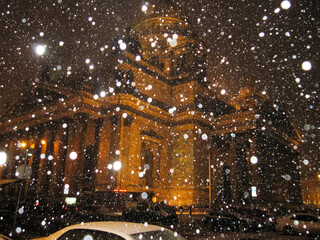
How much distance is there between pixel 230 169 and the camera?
3158 centimetres

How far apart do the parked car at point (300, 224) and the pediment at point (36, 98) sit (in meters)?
22.8

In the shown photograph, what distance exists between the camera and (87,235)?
4.25m

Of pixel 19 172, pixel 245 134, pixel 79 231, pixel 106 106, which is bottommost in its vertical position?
pixel 79 231

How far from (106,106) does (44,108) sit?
956cm

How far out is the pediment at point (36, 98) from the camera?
2950 centimetres

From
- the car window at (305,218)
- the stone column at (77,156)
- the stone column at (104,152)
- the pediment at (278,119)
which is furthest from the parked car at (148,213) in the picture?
the pediment at (278,119)

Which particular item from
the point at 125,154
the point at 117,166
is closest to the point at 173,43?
the point at 125,154

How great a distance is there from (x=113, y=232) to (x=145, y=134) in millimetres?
24184

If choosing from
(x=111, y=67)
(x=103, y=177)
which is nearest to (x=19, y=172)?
(x=103, y=177)

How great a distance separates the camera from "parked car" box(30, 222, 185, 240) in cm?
407

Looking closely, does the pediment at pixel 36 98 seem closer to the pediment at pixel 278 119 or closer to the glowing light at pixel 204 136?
the glowing light at pixel 204 136

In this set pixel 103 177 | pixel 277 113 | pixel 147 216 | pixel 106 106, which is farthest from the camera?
pixel 277 113

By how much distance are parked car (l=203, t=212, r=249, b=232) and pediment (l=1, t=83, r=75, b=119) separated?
19282 millimetres

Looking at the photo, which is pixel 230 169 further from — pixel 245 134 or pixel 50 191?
pixel 50 191
